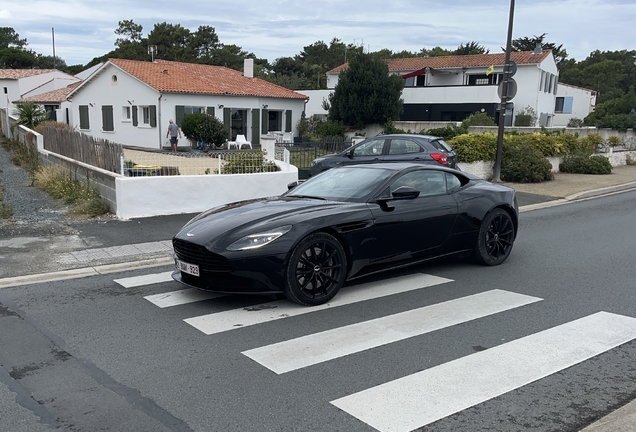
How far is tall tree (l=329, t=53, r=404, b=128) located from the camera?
35062 mm

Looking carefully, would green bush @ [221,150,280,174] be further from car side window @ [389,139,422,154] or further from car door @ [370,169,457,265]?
car door @ [370,169,457,265]

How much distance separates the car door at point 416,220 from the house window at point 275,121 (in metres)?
28.1

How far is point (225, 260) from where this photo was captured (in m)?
5.62

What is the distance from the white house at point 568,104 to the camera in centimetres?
4956

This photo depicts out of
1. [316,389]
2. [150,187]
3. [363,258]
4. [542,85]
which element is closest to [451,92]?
[542,85]

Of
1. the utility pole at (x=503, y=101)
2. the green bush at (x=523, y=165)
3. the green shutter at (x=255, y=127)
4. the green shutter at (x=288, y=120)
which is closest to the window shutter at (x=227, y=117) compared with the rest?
the green shutter at (x=255, y=127)

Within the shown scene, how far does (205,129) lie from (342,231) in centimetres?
2197

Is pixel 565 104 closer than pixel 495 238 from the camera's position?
No

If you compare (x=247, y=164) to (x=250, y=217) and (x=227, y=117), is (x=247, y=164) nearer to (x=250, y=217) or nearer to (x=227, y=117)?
(x=250, y=217)

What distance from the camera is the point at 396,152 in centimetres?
1467

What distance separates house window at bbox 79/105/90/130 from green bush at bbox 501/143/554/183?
26.7 metres

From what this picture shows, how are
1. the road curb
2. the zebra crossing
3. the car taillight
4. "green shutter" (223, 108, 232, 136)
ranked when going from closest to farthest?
the zebra crossing, the road curb, the car taillight, "green shutter" (223, 108, 232, 136)

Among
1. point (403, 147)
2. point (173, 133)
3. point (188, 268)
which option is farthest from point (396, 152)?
point (173, 133)

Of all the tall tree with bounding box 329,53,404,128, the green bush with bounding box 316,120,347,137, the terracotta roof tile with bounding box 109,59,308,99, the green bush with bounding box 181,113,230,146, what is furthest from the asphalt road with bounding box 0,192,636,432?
the tall tree with bounding box 329,53,404,128
